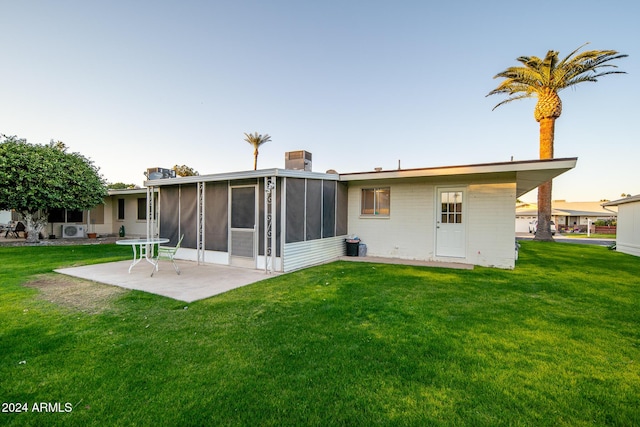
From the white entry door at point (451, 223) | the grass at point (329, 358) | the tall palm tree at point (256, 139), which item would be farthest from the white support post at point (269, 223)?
the tall palm tree at point (256, 139)

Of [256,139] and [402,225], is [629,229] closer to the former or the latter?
[402,225]

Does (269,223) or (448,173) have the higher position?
(448,173)

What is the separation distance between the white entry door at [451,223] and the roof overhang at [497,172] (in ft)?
2.15

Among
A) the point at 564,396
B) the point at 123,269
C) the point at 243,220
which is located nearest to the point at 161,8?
the point at 243,220

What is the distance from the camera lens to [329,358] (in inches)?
107

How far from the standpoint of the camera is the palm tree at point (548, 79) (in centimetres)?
1275

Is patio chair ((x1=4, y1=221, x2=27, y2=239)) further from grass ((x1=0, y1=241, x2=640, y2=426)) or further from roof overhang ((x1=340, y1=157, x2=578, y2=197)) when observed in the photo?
roof overhang ((x1=340, y1=157, x2=578, y2=197))

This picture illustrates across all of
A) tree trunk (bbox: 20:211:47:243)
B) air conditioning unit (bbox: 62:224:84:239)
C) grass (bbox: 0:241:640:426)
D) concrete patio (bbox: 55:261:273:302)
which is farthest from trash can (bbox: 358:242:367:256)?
air conditioning unit (bbox: 62:224:84:239)

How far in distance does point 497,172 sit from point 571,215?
30319 millimetres

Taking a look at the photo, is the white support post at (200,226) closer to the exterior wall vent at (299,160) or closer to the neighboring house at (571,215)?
the exterior wall vent at (299,160)

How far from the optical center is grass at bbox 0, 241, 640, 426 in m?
1.98

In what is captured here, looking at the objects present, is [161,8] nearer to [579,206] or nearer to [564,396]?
[564,396]

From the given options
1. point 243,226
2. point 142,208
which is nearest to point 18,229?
point 142,208

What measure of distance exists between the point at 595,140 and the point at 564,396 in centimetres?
1723
